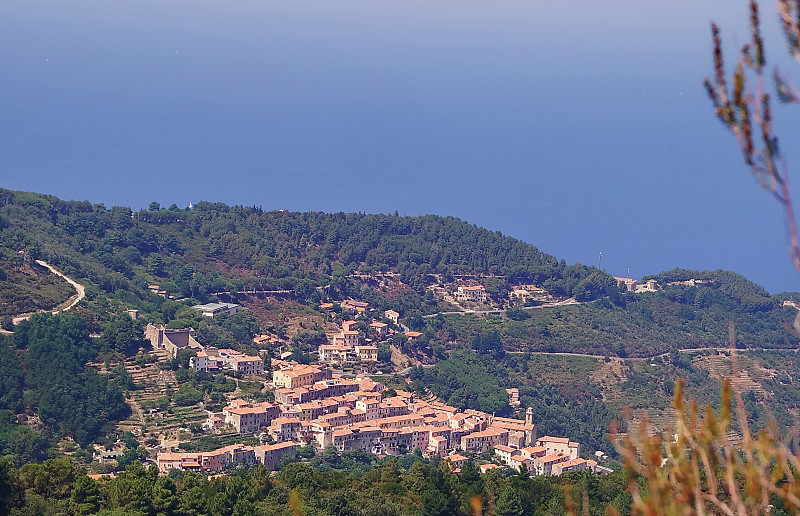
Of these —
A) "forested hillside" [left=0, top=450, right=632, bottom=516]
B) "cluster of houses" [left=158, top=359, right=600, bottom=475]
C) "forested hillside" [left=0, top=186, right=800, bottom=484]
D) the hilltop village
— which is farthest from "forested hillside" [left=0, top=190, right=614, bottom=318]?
"forested hillside" [left=0, top=450, right=632, bottom=516]

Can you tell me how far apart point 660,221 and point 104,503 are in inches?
2996

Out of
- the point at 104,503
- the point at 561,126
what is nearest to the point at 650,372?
the point at 104,503

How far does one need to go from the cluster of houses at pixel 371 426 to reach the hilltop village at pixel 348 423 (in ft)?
0.09

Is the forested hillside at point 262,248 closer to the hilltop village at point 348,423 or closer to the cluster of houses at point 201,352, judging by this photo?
the cluster of houses at point 201,352

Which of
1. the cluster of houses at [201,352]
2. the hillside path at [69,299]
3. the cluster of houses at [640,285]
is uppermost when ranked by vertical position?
the cluster of houses at [640,285]

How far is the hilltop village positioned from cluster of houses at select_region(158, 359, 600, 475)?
3cm

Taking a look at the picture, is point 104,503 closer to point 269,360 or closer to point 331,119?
point 269,360

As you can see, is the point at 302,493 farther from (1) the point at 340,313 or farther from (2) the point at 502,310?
(2) the point at 502,310

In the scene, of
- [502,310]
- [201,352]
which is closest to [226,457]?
[201,352]

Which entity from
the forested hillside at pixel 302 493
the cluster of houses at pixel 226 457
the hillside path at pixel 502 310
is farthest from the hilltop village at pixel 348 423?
the hillside path at pixel 502 310

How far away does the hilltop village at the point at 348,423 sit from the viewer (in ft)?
93.6

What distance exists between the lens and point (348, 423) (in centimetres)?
3034

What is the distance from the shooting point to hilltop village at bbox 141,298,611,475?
28.5 metres

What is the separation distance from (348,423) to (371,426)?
741 millimetres
